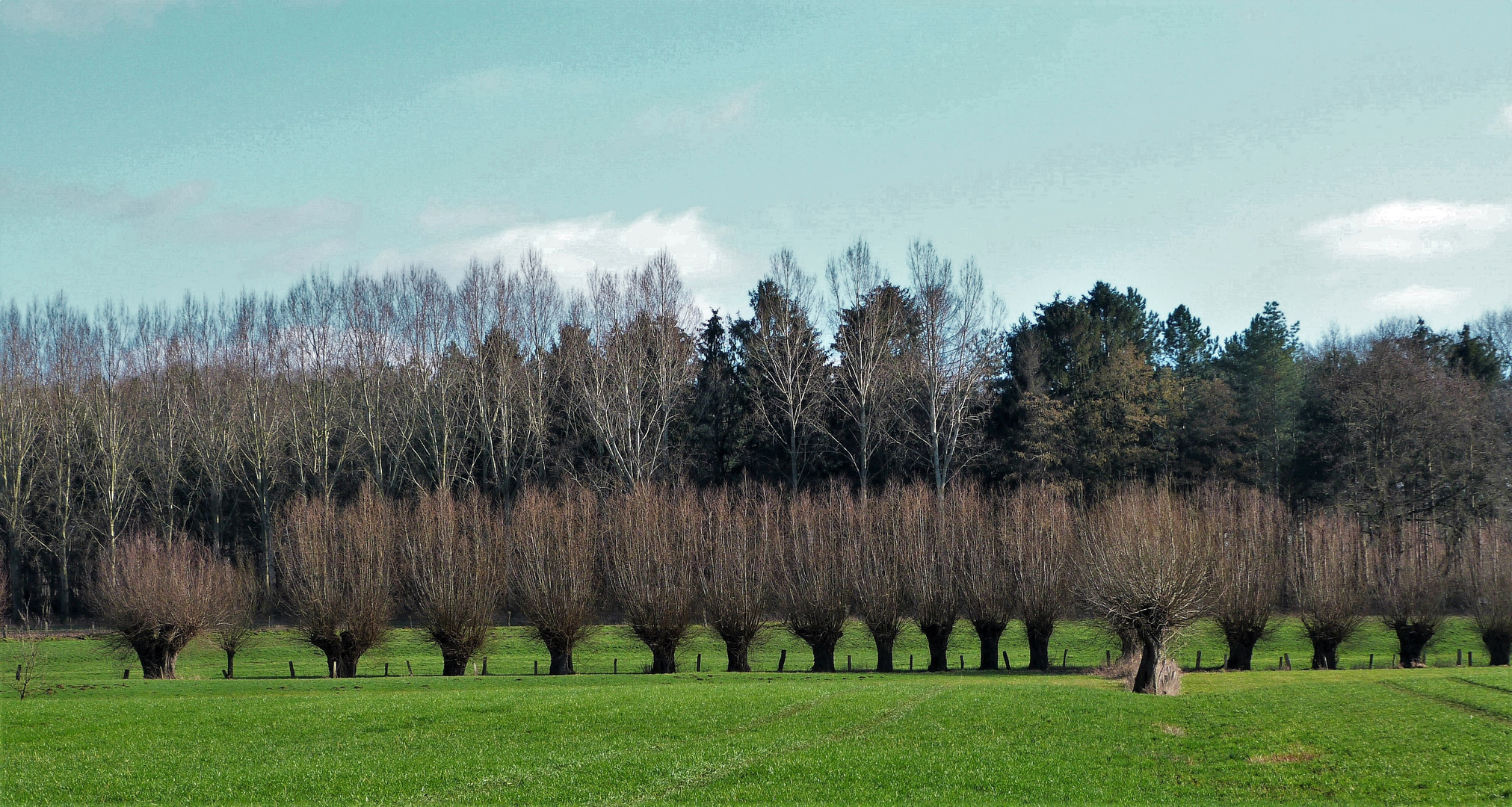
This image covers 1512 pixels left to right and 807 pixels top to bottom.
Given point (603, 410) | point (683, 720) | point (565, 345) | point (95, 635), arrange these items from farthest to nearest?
point (565, 345)
point (603, 410)
point (95, 635)
point (683, 720)

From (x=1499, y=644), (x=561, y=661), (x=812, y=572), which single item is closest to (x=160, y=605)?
(x=561, y=661)

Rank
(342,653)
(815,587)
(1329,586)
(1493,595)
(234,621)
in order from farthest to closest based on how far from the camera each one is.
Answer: (1493,595) → (1329,586) → (234,621) → (815,587) → (342,653)

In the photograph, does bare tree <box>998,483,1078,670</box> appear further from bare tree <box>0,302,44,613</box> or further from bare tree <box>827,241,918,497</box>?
bare tree <box>0,302,44,613</box>

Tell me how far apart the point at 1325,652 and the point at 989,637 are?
683 inches

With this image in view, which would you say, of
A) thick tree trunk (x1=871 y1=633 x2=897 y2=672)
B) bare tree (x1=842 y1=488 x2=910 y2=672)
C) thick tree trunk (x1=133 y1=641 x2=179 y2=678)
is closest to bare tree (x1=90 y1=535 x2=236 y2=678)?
thick tree trunk (x1=133 y1=641 x2=179 y2=678)

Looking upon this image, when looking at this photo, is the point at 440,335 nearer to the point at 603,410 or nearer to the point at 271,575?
the point at 603,410

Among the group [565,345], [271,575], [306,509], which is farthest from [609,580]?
[271,575]

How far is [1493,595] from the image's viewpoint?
179ft

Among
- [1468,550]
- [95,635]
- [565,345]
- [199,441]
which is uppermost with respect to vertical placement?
[565,345]

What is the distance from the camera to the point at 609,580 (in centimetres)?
5366

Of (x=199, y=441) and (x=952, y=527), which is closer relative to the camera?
(x=952, y=527)

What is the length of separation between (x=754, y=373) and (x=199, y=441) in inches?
1695

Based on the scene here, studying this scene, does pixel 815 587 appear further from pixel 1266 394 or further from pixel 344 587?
pixel 1266 394

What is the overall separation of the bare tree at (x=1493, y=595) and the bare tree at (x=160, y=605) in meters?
63.6
